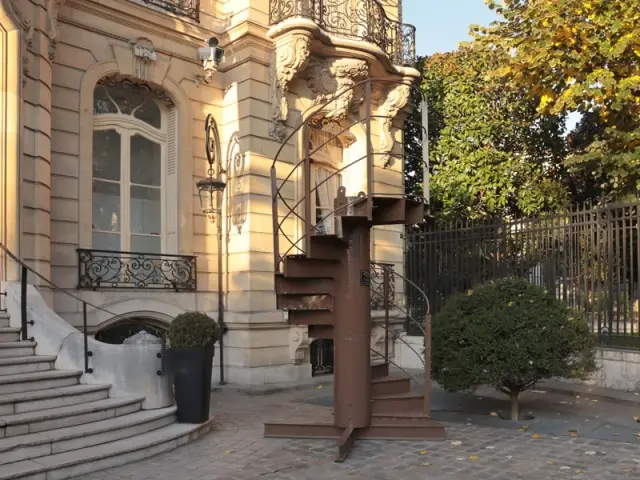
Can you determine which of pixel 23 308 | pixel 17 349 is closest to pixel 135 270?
pixel 23 308

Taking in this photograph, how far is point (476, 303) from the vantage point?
8.09 m

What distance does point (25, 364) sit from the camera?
675 centimetres

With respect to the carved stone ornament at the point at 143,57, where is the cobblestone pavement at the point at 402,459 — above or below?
below

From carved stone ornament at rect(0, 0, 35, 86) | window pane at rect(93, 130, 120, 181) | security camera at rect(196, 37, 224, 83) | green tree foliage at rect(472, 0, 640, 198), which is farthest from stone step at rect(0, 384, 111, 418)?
green tree foliage at rect(472, 0, 640, 198)

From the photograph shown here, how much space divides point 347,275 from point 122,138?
5707mm

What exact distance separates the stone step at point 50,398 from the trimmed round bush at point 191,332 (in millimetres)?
876

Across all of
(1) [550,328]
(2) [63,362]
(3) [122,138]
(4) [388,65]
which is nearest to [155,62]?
→ (3) [122,138]

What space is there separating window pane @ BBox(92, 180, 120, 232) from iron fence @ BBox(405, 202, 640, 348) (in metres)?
6.36

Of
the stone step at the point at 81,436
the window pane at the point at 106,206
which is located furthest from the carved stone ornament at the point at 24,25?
A: the stone step at the point at 81,436

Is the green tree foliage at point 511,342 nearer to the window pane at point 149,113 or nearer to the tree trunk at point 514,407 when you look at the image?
the tree trunk at point 514,407

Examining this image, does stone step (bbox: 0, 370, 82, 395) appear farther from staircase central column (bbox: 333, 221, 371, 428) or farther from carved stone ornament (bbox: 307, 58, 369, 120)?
carved stone ornament (bbox: 307, 58, 369, 120)

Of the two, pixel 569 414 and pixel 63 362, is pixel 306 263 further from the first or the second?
pixel 569 414

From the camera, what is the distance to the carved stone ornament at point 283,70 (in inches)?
437

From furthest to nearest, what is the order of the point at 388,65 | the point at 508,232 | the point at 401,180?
the point at 401,180 → the point at 388,65 → the point at 508,232
